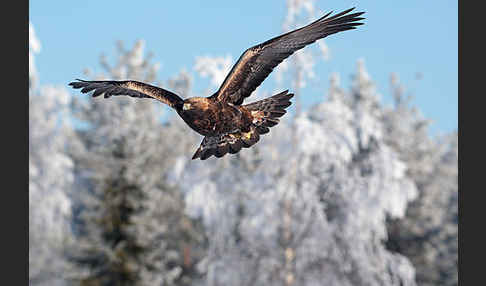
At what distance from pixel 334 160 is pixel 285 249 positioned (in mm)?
2273

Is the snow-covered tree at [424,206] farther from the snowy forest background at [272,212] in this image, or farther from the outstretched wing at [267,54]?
the outstretched wing at [267,54]

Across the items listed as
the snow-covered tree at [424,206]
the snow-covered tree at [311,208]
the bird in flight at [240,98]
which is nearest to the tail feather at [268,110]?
the bird in flight at [240,98]

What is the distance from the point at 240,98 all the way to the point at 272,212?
563 inches

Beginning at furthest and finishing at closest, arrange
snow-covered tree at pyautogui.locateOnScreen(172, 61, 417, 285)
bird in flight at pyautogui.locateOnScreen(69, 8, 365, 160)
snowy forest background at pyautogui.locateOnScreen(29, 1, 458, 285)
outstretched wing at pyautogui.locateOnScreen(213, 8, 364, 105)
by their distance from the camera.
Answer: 1. snow-covered tree at pyautogui.locateOnScreen(172, 61, 417, 285)
2. snowy forest background at pyautogui.locateOnScreen(29, 1, 458, 285)
3. outstretched wing at pyautogui.locateOnScreen(213, 8, 364, 105)
4. bird in flight at pyautogui.locateOnScreen(69, 8, 365, 160)

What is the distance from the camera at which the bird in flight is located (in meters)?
4.94

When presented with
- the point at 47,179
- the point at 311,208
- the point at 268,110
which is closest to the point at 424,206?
the point at 311,208

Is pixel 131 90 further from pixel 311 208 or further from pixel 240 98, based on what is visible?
pixel 311 208

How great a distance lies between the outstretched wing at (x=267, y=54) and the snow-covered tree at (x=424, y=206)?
22.3m

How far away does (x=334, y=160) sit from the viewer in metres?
19.4

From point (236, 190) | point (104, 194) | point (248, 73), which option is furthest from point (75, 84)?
point (236, 190)

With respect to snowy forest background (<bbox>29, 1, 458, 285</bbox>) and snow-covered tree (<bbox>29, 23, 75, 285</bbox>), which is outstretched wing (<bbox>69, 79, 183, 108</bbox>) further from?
snow-covered tree (<bbox>29, 23, 75, 285</bbox>)

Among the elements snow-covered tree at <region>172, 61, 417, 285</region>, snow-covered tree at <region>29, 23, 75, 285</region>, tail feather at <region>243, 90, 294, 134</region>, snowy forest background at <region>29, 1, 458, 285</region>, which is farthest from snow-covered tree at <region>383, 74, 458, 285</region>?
tail feather at <region>243, 90, 294, 134</region>

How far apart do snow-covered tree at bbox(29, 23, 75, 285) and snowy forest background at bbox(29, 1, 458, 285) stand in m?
0.11

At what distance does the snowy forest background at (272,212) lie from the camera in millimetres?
16344
